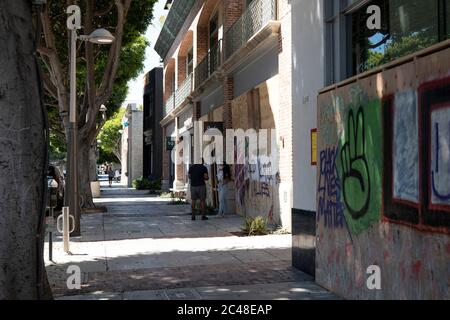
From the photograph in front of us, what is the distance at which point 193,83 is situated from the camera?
2558 cm

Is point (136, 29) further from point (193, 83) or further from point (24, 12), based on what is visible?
point (24, 12)

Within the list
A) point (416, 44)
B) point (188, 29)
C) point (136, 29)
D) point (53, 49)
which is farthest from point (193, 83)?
point (416, 44)

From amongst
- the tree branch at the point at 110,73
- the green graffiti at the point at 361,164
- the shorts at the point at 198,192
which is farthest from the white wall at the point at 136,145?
the green graffiti at the point at 361,164

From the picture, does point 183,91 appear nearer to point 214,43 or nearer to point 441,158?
point 214,43

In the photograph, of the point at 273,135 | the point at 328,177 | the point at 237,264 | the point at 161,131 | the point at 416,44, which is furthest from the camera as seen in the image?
the point at 161,131

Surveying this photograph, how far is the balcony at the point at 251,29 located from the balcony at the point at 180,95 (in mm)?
7827

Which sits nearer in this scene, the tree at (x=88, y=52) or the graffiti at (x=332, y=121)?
the graffiti at (x=332, y=121)

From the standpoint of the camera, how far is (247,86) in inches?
680

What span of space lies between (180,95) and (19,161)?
24.8 m

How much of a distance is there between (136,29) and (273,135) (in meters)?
7.89

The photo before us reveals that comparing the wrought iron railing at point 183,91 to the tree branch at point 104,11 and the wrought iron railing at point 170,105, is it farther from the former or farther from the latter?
the tree branch at point 104,11

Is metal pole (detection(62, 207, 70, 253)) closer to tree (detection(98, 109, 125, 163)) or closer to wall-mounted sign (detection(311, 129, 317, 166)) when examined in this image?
wall-mounted sign (detection(311, 129, 317, 166))

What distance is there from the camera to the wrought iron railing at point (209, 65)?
20266 millimetres

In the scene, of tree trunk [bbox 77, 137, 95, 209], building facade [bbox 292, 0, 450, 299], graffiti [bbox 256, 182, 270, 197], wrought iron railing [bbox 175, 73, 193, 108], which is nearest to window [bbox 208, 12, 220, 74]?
wrought iron railing [bbox 175, 73, 193, 108]
